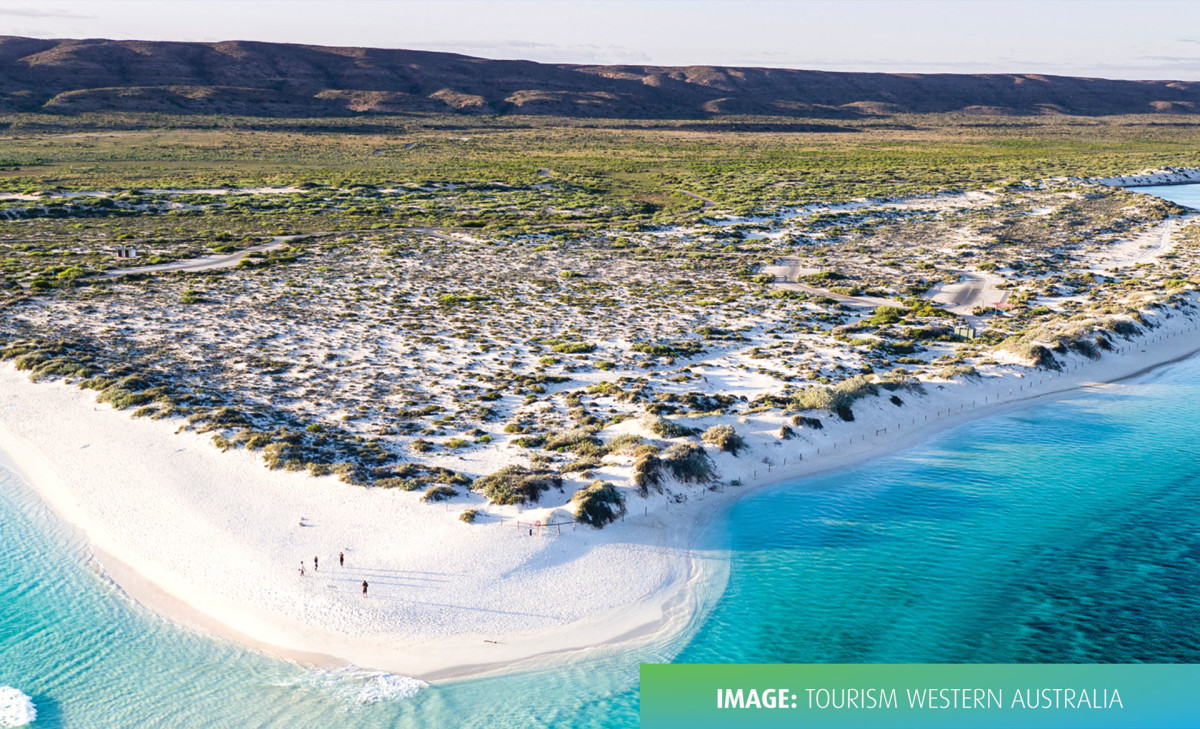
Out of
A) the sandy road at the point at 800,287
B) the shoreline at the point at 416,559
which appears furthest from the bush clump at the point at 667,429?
the sandy road at the point at 800,287

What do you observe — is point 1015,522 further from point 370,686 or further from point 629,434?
point 370,686

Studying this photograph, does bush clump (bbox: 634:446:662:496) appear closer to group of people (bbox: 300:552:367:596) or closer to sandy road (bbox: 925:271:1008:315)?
group of people (bbox: 300:552:367:596)

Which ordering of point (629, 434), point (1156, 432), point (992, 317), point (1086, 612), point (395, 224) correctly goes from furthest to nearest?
point (395, 224), point (992, 317), point (1156, 432), point (629, 434), point (1086, 612)

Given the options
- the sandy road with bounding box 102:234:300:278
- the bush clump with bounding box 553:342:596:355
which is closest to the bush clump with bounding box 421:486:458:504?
the bush clump with bounding box 553:342:596:355

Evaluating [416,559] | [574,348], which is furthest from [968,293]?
[416,559]

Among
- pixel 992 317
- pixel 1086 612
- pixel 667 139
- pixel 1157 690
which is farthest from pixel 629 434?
pixel 667 139

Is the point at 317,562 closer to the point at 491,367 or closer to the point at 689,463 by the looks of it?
the point at 689,463

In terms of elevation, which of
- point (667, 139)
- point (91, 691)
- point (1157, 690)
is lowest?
point (91, 691)
